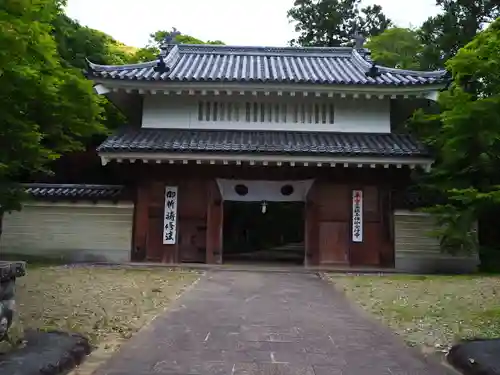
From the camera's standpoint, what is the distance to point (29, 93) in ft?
34.7

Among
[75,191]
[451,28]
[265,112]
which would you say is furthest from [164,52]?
[451,28]

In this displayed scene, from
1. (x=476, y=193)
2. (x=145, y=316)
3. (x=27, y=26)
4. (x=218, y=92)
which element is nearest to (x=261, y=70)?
(x=218, y=92)

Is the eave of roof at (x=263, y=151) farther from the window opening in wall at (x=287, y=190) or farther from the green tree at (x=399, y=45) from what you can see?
the green tree at (x=399, y=45)

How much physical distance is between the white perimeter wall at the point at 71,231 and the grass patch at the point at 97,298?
1.91 m

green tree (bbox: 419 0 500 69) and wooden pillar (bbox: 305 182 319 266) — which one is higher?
green tree (bbox: 419 0 500 69)

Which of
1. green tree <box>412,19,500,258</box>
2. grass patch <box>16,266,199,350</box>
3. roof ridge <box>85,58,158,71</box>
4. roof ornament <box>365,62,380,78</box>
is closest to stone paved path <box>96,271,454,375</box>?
grass patch <box>16,266,199,350</box>

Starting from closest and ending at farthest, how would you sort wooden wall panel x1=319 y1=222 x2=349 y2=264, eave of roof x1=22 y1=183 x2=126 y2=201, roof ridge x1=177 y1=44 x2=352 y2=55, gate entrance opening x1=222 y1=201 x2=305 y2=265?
wooden wall panel x1=319 y1=222 x2=349 y2=264 < eave of roof x1=22 y1=183 x2=126 y2=201 < roof ridge x1=177 y1=44 x2=352 y2=55 < gate entrance opening x1=222 y1=201 x2=305 y2=265

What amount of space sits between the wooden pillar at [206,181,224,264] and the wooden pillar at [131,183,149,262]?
1.85m

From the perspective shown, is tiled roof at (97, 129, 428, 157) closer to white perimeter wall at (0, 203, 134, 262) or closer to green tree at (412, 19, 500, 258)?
green tree at (412, 19, 500, 258)

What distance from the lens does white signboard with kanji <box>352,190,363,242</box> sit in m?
14.4

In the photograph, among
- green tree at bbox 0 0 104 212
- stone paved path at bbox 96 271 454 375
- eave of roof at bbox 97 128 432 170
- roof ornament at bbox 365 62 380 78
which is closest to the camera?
stone paved path at bbox 96 271 454 375

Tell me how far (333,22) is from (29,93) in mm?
34478

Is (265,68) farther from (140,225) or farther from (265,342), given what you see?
(265,342)

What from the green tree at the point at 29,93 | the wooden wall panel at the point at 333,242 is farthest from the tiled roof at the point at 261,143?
the wooden wall panel at the point at 333,242
